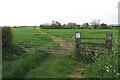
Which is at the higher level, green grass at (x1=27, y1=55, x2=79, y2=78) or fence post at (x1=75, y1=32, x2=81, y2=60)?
fence post at (x1=75, y1=32, x2=81, y2=60)

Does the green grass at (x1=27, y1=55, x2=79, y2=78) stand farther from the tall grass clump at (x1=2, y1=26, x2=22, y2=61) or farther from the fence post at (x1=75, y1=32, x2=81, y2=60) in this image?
the tall grass clump at (x1=2, y1=26, x2=22, y2=61)

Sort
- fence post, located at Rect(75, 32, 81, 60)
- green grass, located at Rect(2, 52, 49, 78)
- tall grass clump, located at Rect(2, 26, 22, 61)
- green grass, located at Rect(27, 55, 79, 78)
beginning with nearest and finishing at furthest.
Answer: green grass, located at Rect(2, 52, 49, 78), green grass, located at Rect(27, 55, 79, 78), fence post, located at Rect(75, 32, 81, 60), tall grass clump, located at Rect(2, 26, 22, 61)

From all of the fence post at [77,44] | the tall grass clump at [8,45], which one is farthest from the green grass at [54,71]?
the tall grass clump at [8,45]

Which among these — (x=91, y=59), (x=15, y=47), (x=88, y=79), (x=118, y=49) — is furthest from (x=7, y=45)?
(x=118, y=49)

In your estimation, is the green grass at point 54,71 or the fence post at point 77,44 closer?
the green grass at point 54,71

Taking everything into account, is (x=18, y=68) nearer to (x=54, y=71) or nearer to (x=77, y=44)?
(x=54, y=71)

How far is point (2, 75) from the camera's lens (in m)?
5.09

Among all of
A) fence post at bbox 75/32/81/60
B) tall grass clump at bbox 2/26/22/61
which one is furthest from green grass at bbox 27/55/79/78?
tall grass clump at bbox 2/26/22/61

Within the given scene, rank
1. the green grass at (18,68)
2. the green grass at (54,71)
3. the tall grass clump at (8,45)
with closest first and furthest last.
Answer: the green grass at (18,68) → the green grass at (54,71) → the tall grass clump at (8,45)

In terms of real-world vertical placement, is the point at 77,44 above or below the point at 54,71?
above

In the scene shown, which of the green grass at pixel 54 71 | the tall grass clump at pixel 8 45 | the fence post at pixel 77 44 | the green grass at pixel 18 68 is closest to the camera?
the green grass at pixel 18 68

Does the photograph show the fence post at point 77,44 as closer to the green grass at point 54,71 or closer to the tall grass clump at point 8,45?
the green grass at point 54,71

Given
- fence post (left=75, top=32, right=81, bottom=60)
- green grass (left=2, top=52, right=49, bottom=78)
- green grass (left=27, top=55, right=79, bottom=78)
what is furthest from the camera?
fence post (left=75, top=32, right=81, bottom=60)

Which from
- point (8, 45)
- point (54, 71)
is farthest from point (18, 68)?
point (8, 45)
